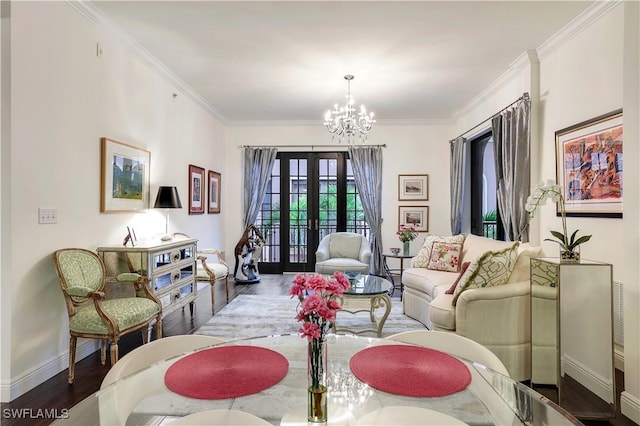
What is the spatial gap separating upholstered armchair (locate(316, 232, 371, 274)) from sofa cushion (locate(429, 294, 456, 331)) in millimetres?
2168

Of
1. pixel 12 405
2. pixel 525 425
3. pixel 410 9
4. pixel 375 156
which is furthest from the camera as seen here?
pixel 375 156

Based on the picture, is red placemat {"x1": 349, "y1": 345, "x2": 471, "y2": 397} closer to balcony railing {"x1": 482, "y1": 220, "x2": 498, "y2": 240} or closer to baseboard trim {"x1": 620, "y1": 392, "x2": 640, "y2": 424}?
baseboard trim {"x1": 620, "y1": 392, "x2": 640, "y2": 424}

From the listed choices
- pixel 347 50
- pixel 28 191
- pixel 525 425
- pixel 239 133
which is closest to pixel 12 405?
pixel 28 191

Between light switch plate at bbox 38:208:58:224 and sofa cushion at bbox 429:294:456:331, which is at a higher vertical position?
light switch plate at bbox 38:208:58:224

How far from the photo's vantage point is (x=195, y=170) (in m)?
5.16

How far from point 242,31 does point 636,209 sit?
328cm

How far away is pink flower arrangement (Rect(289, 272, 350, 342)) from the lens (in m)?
0.93

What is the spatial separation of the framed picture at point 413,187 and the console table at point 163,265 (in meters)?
3.94

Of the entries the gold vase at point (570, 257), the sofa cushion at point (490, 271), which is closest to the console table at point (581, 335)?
the gold vase at point (570, 257)

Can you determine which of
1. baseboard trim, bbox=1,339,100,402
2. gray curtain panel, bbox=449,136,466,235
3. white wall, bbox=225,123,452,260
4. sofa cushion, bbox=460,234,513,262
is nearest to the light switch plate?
baseboard trim, bbox=1,339,100,402

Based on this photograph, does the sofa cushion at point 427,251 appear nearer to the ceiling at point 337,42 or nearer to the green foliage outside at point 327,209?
the ceiling at point 337,42

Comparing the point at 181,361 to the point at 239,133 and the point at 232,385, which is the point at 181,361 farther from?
the point at 239,133

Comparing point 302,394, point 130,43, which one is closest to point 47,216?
point 130,43

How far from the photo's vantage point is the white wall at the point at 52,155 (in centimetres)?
230
